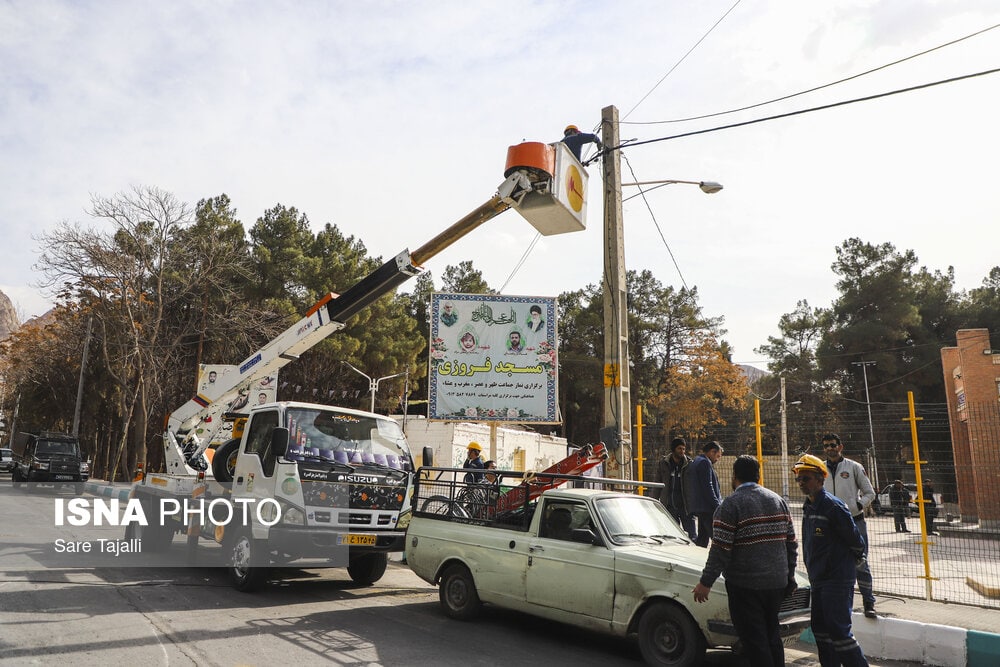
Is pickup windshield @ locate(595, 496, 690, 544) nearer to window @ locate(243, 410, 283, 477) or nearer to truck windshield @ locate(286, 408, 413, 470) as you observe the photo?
truck windshield @ locate(286, 408, 413, 470)

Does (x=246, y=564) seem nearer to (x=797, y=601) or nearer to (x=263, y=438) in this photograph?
(x=263, y=438)

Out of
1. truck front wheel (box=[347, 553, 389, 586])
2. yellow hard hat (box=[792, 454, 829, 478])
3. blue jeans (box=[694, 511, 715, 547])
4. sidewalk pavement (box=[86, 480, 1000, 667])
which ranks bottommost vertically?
sidewalk pavement (box=[86, 480, 1000, 667])

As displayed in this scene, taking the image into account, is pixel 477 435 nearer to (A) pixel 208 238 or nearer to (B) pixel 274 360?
(A) pixel 208 238

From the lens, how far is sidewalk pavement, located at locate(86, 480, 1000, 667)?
20.8 ft

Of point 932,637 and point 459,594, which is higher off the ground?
point 459,594

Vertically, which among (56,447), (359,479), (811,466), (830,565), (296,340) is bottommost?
(830,565)

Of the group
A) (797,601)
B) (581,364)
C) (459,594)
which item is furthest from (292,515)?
(581,364)

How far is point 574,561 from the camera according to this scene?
266 inches

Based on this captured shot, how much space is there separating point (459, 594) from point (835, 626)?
407cm

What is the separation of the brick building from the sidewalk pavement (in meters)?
3.65

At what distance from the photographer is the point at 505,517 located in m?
7.71

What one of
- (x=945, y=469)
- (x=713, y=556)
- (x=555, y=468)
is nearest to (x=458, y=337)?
(x=555, y=468)

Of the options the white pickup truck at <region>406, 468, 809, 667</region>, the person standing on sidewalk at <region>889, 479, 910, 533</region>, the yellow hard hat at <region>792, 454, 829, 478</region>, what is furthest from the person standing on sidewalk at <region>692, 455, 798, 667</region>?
the person standing on sidewalk at <region>889, 479, 910, 533</region>

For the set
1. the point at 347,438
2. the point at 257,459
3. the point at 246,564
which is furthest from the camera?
the point at 347,438
